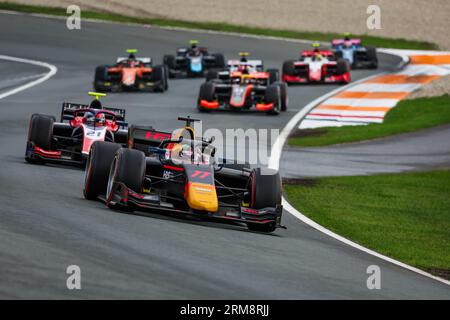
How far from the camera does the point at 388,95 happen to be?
35562mm

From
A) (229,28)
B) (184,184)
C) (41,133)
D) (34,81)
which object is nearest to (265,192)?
(184,184)

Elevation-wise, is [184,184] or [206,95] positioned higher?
[206,95]

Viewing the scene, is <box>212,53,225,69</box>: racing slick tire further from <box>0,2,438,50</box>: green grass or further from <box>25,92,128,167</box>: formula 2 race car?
<box>25,92,128,167</box>: formula 2 race car

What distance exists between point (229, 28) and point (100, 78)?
20834 millimetres

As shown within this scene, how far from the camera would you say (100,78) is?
35344 mm

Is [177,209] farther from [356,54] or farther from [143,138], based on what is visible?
[356,54]

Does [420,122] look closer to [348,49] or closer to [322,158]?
[322,158]

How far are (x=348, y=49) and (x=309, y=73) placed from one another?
6.00 m

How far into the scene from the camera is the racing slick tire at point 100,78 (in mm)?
35312

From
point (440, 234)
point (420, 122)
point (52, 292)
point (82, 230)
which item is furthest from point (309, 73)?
point (52, 292)

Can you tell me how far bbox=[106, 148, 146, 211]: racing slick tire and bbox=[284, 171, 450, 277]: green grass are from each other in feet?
9.59

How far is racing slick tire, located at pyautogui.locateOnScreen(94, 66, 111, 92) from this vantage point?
35.3 metres

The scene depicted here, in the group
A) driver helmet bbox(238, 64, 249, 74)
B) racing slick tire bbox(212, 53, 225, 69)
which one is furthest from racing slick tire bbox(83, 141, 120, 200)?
racing slick tire bbox(212, 53, 225, 69)

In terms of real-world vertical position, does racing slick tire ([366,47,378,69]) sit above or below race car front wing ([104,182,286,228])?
above
